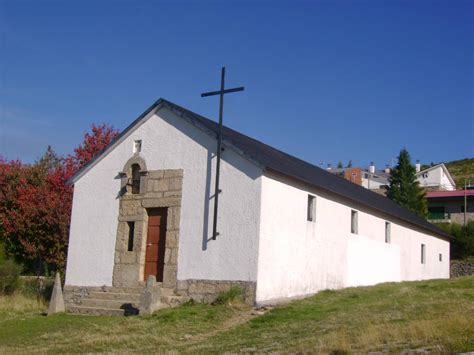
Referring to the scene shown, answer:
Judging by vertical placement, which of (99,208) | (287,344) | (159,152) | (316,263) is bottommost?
(287,344)

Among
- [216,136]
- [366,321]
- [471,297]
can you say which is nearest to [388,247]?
[471,297]

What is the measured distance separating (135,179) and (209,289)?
5.03 m

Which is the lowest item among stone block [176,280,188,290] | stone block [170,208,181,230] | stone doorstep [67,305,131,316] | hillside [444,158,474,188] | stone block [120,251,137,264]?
stone doorstep [67,305,131,316]

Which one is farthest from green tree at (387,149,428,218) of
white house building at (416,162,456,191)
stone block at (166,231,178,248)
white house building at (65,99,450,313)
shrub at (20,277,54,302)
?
stone block at (166,231,178,248)

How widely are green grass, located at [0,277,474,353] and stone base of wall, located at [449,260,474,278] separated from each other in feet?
73.7

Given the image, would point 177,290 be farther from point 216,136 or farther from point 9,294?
A: point 9,294

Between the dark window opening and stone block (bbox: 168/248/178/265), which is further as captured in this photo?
the dark window opening

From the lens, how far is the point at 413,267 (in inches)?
1146

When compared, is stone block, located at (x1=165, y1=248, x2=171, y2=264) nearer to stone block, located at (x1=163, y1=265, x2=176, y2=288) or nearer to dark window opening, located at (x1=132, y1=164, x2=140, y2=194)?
stone block, located at (x1=163, y1=265, x2=176, y2=288)

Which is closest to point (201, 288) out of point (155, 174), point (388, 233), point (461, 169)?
point (155, 174)

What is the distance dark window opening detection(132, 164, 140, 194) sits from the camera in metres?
19.9

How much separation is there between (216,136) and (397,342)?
9.51m

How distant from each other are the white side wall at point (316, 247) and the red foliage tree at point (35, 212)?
482 inches

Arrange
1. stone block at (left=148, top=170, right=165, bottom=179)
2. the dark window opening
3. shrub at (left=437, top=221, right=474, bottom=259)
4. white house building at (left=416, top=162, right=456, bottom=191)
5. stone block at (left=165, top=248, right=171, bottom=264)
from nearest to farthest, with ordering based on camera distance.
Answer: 1. stone block at (left=165, top=248, right=171, bottom=264)
2. stone block at (left=148, top=170, right=165, bottom=179)
3. the dark window opening
4. shrub at (left=437, top=221, right=474, bottom=259)
5. white house building at (left=416, top=162, right=456, bottom=191)
